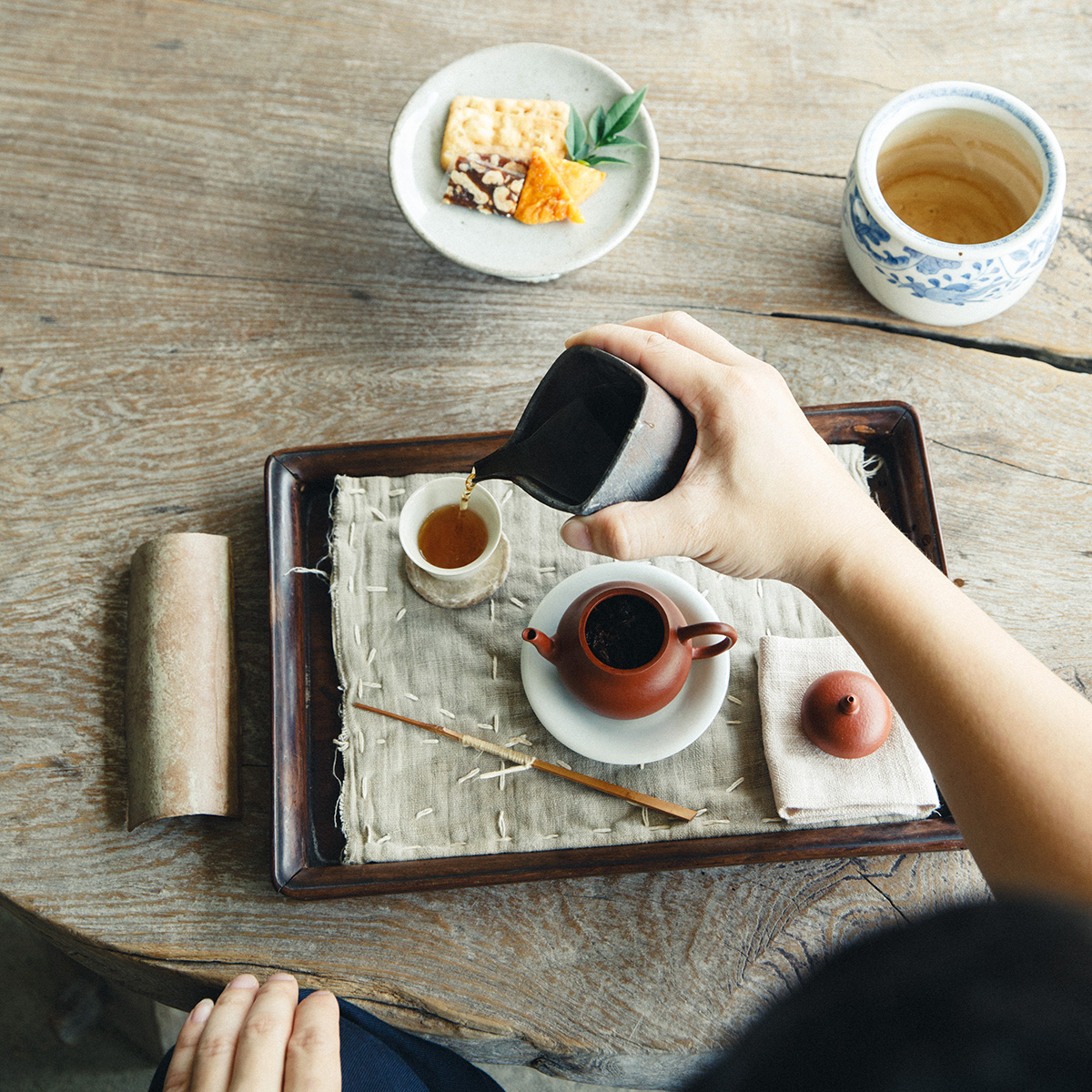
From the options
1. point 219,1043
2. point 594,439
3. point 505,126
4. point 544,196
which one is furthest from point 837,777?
point 505,126

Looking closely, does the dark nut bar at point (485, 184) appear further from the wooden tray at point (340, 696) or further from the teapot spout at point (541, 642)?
the teapot spout at point (541, 642)

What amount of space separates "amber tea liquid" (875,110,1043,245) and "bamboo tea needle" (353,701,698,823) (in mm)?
919

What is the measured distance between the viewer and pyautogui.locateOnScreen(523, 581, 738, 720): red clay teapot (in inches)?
37.6

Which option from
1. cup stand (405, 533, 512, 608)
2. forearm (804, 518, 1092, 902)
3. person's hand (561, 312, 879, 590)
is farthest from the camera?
cup stand (405, 533, 512, 608)

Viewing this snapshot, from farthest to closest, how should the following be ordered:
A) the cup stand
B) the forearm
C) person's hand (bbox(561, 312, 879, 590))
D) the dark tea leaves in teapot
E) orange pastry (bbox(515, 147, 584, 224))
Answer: orange pastry (bbox(515, 147, 584, 224)), the cup stand, the dark tea leaves in teapot, person's hand (bbox(561, 312, 879, 590)), the forearm

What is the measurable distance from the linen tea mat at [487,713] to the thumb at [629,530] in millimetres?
275

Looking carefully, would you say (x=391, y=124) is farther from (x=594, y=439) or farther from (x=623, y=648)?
(x=623, y=648)

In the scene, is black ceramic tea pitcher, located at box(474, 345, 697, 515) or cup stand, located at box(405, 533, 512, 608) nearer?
black ceramic tea pitcher, located at box(474, 345, 697, 515)

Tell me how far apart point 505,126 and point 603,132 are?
152 millimetres

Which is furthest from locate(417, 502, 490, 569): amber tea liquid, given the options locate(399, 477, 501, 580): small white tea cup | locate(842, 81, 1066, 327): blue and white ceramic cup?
locate(842, 81, 1066, 327): blue and white ceramic cup

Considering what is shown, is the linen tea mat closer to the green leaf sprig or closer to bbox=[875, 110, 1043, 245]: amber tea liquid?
bbox=[875, 110, 1043, 245]: amber tea liquid

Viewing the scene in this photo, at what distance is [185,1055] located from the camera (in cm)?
98

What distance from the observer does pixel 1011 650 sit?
0.82 meters

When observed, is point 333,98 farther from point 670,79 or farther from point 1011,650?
point 1011,650
